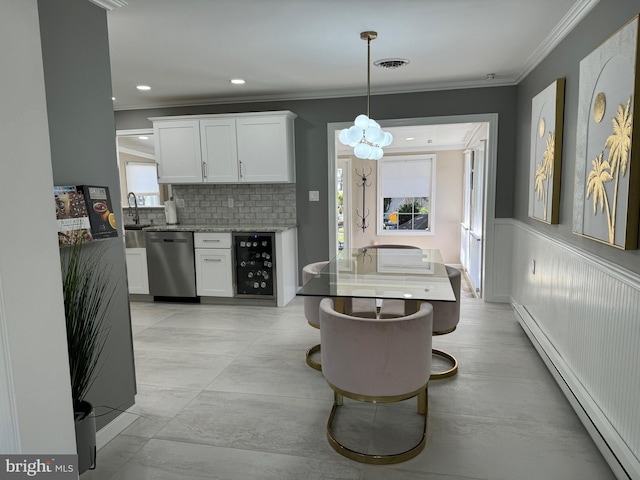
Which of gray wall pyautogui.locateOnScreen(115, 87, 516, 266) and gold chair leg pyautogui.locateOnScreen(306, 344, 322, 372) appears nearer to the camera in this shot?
gold chair leg pyautogui.locateOnScreen(306, 344, 322, 372)

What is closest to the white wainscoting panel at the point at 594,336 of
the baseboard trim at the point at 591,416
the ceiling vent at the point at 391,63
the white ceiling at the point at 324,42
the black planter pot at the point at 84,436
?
the baseboard trim at the point at 591,416

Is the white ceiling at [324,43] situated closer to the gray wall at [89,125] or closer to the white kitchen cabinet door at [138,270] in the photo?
the gray wall at [89,125]

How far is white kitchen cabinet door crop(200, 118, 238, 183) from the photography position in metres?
4.94

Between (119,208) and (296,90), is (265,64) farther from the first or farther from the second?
(119,208)

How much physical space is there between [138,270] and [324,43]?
345 centimetres

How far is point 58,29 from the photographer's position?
6.50ft

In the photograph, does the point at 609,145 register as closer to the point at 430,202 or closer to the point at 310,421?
the point at 310,421

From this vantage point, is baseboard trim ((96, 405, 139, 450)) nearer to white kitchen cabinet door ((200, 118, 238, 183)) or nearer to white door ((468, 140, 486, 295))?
white kitchen cabinet door ((200, 118, 238, 183))

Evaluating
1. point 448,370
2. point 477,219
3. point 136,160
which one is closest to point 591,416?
point 448,370

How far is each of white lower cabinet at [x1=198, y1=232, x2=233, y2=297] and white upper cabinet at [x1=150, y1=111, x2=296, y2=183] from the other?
71cm

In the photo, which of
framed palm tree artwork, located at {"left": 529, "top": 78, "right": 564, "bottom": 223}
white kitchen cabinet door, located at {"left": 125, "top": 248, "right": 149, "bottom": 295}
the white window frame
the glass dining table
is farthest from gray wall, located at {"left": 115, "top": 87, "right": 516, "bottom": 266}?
the white window frame

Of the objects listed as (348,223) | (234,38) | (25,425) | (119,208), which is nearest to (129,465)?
(25,425)

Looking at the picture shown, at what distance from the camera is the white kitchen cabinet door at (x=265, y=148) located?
484 cm

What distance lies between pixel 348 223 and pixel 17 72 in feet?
22.2
